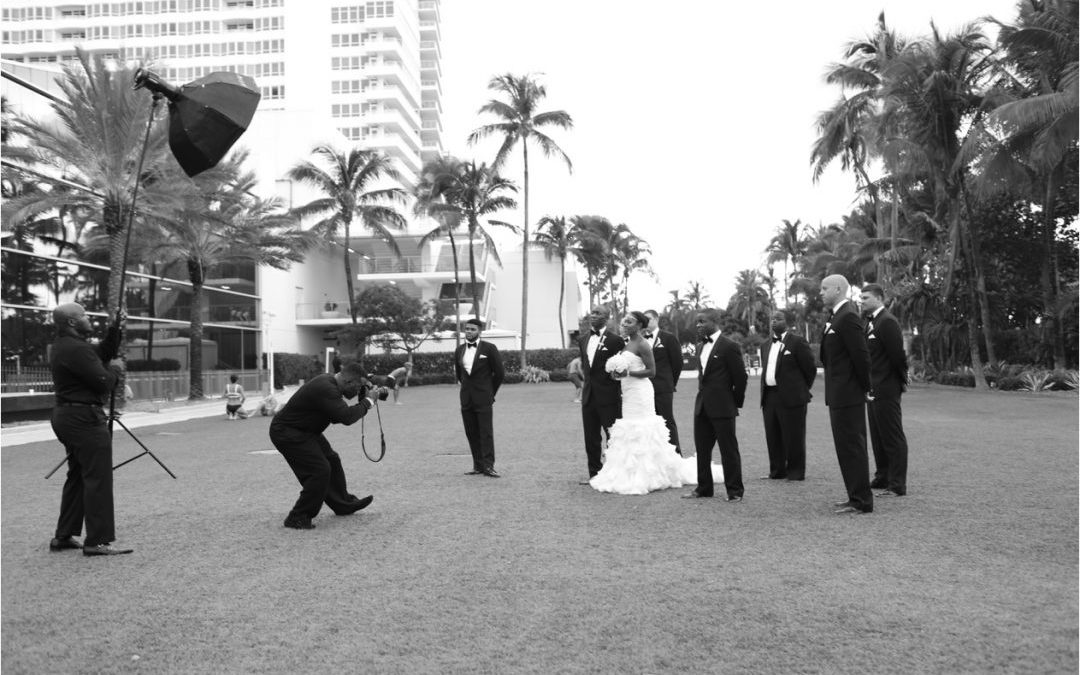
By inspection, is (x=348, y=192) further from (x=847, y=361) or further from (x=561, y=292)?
(x=847, y=361)

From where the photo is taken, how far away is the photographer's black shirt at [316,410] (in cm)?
768

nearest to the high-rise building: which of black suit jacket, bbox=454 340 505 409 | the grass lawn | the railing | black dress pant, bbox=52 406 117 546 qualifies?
the railing

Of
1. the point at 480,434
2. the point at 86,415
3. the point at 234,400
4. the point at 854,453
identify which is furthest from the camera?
the point at 234,400

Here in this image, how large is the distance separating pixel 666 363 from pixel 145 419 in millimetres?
18054

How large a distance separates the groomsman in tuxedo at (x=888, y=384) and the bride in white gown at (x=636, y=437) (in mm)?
2023

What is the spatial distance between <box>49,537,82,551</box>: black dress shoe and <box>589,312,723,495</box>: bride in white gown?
4718 mm

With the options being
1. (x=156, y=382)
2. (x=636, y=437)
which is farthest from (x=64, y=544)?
(x=156, y=382)

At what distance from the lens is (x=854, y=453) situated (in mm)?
7699

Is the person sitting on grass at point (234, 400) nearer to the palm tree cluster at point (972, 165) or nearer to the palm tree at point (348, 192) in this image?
the palm tree cluster at point (972, 165)

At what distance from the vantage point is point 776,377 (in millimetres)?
10242

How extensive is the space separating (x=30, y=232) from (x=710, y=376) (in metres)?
24.9

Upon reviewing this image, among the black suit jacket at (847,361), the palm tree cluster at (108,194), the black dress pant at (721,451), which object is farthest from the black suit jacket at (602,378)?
the palm tree cluster at (108,194)

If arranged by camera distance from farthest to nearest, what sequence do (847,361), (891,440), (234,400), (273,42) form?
1. (273,42)
2. (234,400)
3. (891,440)
4. (847,361)

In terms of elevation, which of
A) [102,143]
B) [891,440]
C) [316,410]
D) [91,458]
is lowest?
[891,440]
